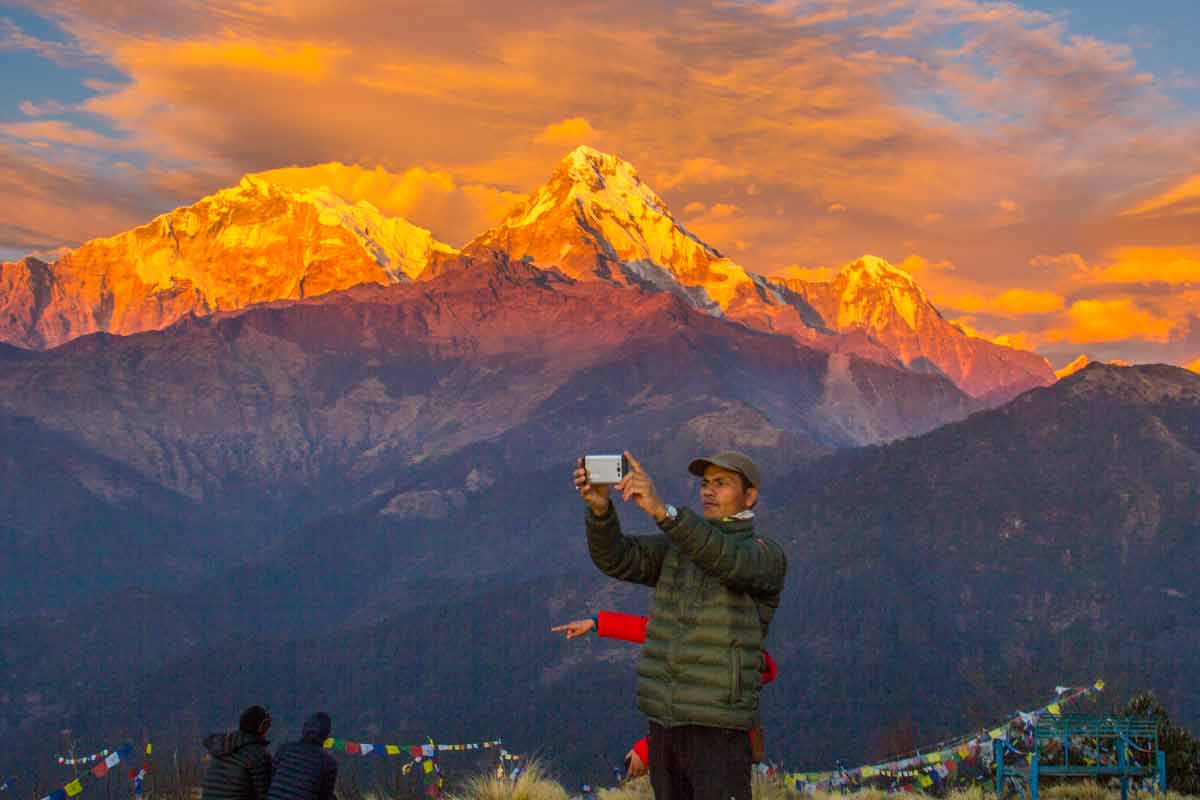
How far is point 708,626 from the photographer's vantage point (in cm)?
1220

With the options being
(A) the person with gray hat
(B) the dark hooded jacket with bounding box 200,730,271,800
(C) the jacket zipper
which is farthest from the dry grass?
(C) the jacket zipper

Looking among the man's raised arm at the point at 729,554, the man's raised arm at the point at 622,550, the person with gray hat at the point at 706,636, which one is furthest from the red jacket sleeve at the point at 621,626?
the man's raised arm at the point at 729,554

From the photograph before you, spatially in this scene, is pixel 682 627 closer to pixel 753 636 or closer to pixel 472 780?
pixel 753 636

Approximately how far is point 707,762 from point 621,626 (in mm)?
1764

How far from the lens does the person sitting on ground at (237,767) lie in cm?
1586

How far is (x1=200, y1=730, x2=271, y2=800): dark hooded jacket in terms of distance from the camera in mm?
15859

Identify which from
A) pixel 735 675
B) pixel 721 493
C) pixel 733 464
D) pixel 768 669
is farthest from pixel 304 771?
pixel 733 464

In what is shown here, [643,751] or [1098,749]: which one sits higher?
[643,751]

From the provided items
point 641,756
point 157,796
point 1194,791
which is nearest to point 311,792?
point 641,756

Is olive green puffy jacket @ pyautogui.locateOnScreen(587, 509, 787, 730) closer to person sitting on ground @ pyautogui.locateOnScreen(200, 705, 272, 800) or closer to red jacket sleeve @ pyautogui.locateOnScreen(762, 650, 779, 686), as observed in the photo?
red jacket sleeve @ pyautogui.locateOnScreen(762, 650, 779, 686)

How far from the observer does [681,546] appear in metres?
11.6

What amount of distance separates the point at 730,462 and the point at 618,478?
174cm

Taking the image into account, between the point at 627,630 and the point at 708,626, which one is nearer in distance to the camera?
the point at 708,626

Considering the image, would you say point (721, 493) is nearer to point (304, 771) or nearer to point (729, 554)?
point (729, 554)
